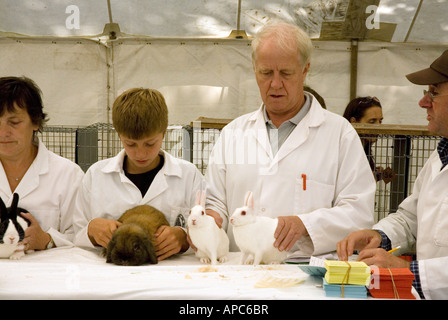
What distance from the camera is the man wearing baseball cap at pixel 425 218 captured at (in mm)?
1552

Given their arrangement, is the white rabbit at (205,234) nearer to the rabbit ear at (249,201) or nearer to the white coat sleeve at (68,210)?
the rabbit ear at (249,201)

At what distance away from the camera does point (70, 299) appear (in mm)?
1321

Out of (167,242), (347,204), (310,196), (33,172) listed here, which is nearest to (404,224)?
(347,204)

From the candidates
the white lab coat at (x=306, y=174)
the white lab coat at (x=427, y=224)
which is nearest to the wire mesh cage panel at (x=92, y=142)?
the white lab coat at (x=306, y=174)

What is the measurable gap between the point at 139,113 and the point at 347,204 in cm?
76

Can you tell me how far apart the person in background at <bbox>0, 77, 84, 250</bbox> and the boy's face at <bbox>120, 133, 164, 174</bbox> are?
0.66 feet

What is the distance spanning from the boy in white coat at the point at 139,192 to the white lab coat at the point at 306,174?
0.11 metres

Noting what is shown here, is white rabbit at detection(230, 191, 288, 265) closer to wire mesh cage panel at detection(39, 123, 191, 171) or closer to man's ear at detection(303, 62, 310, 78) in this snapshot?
wire mesh cage panel at detection(39, 123, 191, 171)

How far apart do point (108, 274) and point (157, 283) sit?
18 centimetres

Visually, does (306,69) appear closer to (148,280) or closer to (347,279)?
(347,279)

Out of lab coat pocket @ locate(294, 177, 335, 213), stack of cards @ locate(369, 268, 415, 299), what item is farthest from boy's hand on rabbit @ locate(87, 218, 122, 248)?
stack of cards @ locate(369, 268, 415, 299)

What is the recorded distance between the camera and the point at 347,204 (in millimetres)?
1675
